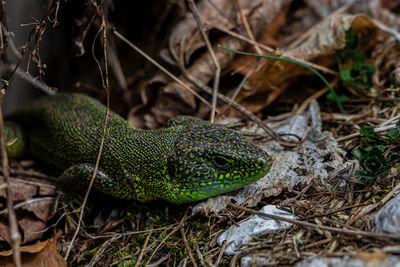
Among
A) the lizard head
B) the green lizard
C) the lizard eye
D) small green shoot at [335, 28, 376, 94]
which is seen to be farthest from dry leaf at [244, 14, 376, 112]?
the lizard eye

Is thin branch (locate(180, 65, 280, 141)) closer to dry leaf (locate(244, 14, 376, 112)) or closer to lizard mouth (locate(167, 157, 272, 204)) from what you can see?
dry leaf (locate(244, 14, 376, 112))

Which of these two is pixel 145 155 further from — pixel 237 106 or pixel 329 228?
pixel 329 228

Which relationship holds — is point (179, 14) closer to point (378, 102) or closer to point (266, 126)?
point (266, 126)

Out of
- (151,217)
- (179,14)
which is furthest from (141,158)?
(179,14)

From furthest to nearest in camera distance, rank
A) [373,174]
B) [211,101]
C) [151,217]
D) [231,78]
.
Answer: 1. [231,78]
2. [211,101]
3. [151,217]
4. [373,174]

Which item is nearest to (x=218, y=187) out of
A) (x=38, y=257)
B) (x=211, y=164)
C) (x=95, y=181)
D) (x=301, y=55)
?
(x=211, y=164)

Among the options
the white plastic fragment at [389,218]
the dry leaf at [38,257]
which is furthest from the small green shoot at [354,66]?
the dry leaf at [38,257]

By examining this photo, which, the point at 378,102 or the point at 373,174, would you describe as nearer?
the point at 373,174

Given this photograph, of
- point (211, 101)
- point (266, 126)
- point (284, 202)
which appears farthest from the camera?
point (211, 101)
